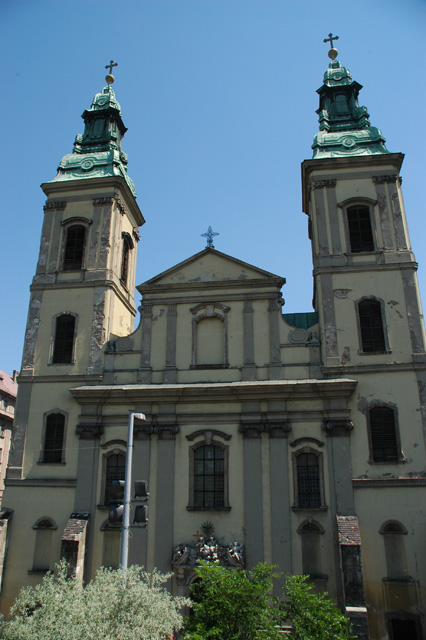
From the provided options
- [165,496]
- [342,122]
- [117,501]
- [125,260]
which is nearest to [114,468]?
[165,496]

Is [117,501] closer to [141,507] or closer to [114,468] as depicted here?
[141,507]

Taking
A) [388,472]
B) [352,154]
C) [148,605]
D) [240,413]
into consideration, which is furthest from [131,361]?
[352,154]

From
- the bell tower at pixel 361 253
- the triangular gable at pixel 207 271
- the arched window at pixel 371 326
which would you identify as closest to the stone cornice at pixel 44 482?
the triangular gable at pixel 207 271

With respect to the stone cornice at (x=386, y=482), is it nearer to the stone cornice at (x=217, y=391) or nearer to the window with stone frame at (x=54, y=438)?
the stone cornice at (x=217, y=391)

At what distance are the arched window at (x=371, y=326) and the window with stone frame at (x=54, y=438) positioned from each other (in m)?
11.3

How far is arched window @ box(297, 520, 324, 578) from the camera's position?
54.9 ft

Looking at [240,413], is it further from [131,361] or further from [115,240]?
[115,240]

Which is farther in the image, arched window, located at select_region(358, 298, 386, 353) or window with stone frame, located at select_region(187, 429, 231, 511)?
arched window, located at select_region(358, 298, 386, 353)

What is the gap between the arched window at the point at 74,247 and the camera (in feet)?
74.3

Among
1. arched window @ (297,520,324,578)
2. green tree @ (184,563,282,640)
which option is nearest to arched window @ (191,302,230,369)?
arched window @ (297,520,324,578)

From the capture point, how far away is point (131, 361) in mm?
20453

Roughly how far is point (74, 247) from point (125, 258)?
2518mm

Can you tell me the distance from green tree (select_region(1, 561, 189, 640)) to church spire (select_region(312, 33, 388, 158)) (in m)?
18.4

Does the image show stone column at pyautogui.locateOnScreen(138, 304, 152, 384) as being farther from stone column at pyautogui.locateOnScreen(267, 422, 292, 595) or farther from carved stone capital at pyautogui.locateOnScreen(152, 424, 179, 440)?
stone column at pyautogui.locateOnScreen(267, 422, 292, 595)
